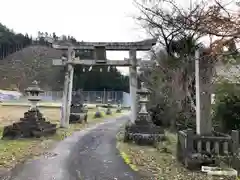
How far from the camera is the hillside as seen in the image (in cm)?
6328

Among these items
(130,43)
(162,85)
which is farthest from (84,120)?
(130,43)

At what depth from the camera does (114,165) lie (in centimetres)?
812

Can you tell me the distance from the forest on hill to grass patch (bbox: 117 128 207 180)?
42193mm

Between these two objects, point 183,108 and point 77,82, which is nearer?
point 183,108

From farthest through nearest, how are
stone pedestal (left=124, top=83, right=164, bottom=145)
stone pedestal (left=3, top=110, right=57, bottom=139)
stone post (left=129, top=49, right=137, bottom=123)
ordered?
stone post (left=129, top=49, right=137, bottom=123) < stone pedestal (left=3, top=110, right=57, bottom=139) < stone pedestal (left=124, top=83, right=164, bottom=145)

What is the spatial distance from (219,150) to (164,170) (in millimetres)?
1472

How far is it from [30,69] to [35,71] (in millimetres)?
2053

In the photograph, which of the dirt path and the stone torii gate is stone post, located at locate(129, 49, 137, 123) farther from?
the dirt path

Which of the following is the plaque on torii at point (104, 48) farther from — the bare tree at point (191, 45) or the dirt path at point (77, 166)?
the dirt path at point (77, 166)

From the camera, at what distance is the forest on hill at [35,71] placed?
5788 centimetres

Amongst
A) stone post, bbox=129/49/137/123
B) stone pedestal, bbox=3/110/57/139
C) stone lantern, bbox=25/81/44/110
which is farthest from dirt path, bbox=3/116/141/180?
stone post, bbox=129/49/137/123

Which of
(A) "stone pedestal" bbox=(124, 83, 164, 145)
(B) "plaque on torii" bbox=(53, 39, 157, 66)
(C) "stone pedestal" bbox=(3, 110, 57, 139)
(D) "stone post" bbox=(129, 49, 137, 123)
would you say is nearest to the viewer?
(A) "stone pedestal" bbox=(124, 83, 164, 145)

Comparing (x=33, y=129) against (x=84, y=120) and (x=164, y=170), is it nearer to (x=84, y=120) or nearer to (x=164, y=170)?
(x=164, y=170)

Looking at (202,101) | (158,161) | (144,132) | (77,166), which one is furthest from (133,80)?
(77,166)
